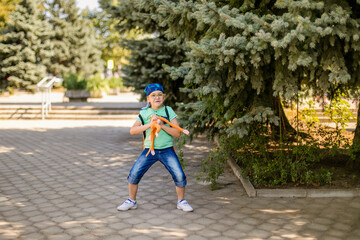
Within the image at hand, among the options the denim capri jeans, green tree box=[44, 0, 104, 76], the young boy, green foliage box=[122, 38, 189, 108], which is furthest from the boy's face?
green tree box=[44, 0, 104, 76]

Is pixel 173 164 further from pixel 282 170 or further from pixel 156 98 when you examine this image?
pixel 282 170

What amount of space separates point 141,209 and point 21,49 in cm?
3260

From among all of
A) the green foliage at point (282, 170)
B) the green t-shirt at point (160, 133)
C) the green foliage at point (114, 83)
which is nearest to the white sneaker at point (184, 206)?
the green t-shirt at point (160, 133)

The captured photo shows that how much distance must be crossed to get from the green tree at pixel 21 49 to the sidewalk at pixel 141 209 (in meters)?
26.9

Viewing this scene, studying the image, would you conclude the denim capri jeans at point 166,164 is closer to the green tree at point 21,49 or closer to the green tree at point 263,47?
the green tree at point 263,47

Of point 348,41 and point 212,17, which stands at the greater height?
point 212,17

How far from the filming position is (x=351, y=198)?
213 inches

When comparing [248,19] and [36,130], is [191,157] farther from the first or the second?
[36,130]

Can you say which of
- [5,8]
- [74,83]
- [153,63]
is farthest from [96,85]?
[153,63]

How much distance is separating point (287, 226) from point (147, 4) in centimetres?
426

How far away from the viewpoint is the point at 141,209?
16.7 ft

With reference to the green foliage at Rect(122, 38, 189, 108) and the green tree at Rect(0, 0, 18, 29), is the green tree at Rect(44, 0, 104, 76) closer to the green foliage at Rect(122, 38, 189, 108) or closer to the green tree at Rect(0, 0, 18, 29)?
the green tree at Rect(0, 0, 18, 29)

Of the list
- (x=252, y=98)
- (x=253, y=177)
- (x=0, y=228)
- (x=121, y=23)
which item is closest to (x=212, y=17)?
(x=252, y=98)

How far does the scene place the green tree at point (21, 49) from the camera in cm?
3275
